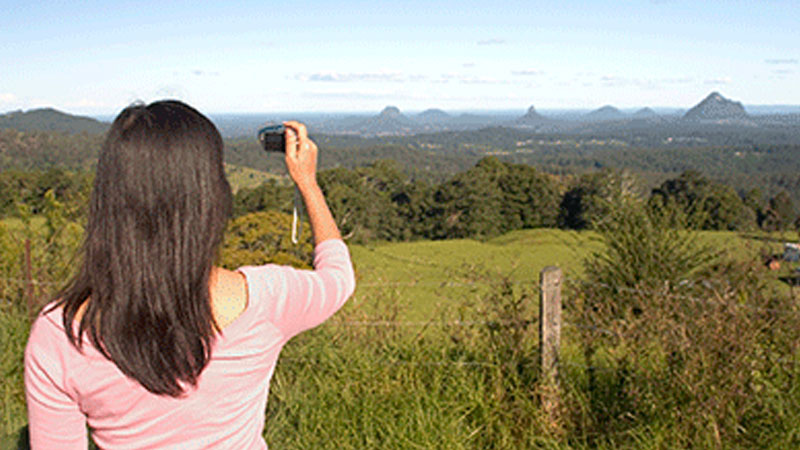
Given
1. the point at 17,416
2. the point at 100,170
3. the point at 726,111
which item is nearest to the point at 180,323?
the point at 100,170

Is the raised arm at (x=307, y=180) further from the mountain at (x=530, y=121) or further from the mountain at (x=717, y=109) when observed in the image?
the mountain at (x=530, y=121)

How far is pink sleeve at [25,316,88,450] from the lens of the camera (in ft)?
2.80

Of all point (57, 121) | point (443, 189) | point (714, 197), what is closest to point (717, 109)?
point (443, 189)

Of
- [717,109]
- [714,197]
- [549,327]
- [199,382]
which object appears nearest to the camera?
[199,382]

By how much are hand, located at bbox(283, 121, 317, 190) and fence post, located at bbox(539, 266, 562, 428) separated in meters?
2.43

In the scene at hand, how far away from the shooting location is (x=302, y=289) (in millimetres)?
1022

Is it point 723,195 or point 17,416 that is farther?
point 723,195

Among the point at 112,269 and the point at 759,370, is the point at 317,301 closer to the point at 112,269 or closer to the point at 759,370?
the point at 112,269

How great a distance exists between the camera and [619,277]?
6242 mm

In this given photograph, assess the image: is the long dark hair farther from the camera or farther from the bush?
the bush

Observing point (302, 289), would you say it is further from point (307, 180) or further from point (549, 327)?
point (549, 327)

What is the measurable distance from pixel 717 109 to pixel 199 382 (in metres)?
143

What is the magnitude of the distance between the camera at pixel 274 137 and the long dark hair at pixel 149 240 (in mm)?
240

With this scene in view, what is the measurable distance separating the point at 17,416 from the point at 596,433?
9.15ft
